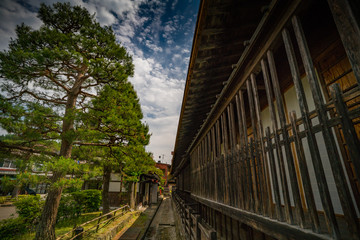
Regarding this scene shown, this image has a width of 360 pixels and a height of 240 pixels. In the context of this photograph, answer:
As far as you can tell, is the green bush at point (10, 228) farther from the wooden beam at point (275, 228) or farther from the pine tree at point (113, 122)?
the wooden beam at point (275, 228)

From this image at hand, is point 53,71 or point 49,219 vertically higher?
point 53,71

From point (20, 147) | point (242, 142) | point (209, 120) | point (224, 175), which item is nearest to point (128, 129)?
point (20, 147)

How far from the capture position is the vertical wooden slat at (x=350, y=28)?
44.0 inches

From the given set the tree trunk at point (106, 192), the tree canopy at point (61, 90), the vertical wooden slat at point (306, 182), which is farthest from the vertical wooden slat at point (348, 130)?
the tree trunk at point (106, 192)

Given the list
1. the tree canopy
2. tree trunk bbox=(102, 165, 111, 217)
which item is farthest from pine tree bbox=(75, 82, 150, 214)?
tree trunk bbox=(102, 165, 111, 217)

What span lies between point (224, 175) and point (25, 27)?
871 centimetres

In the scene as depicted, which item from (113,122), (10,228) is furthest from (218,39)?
(10,228)

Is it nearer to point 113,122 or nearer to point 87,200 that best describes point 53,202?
point 113,122

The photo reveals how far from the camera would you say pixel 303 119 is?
4.79 ft

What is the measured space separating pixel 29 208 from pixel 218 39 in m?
14.8

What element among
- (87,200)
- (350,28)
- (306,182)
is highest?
(350,28)

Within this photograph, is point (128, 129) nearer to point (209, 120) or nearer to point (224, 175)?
point (209, 120)

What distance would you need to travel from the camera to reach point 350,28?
116cm

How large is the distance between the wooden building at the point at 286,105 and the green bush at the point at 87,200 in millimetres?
15628
